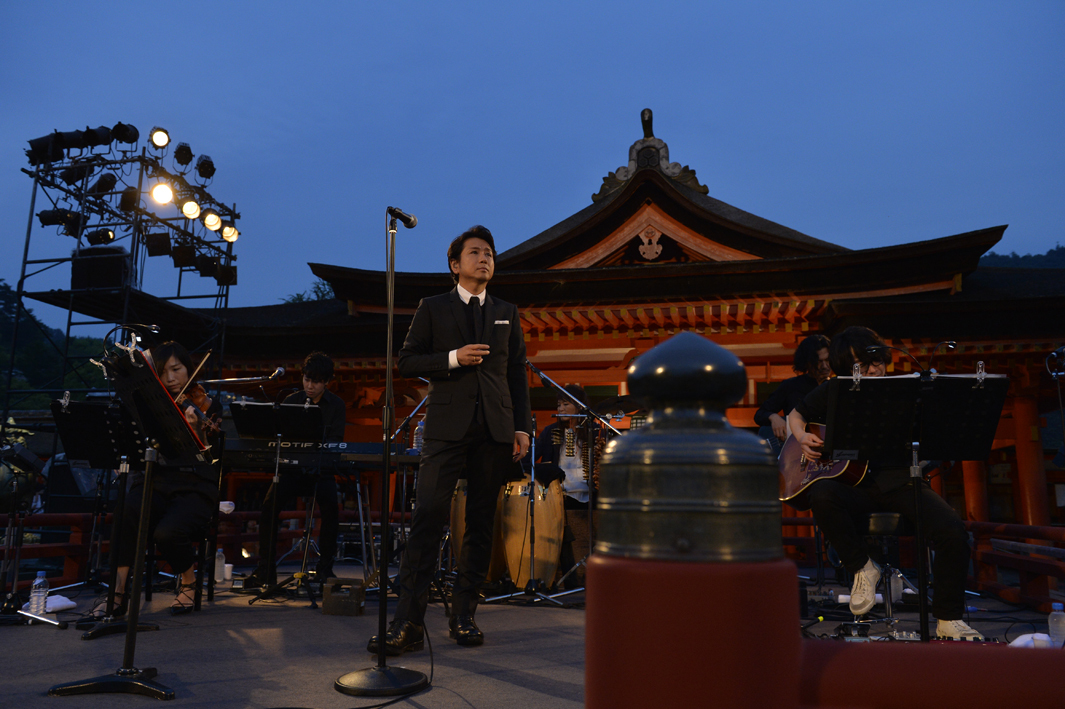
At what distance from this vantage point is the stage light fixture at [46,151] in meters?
12.0

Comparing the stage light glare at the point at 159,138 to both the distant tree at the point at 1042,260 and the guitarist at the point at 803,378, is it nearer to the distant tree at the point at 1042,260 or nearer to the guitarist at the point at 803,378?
the guitarist at the point at 803,378

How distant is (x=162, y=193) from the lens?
525 inches

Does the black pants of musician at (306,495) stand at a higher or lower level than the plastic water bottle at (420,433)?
A: lower

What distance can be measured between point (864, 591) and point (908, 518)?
0.46m

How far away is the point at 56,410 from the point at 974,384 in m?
5.04

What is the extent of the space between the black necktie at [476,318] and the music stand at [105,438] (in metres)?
2.02

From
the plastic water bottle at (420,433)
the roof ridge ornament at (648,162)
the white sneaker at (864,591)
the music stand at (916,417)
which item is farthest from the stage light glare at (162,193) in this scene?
the white sneaker at (864,591)

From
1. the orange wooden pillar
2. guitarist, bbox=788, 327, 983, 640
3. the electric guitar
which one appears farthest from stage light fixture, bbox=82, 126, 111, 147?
the orange wooden pillar

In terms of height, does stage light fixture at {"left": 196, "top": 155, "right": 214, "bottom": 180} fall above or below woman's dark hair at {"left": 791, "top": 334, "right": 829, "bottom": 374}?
above

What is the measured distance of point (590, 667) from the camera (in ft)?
2.76

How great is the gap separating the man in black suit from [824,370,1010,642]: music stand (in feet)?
5.23

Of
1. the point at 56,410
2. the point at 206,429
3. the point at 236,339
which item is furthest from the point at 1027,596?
the point at 236,339

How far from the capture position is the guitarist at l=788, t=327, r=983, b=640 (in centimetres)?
327

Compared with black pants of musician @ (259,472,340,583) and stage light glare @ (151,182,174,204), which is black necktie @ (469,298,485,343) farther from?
stage light glare @ (151,182,174,204)
